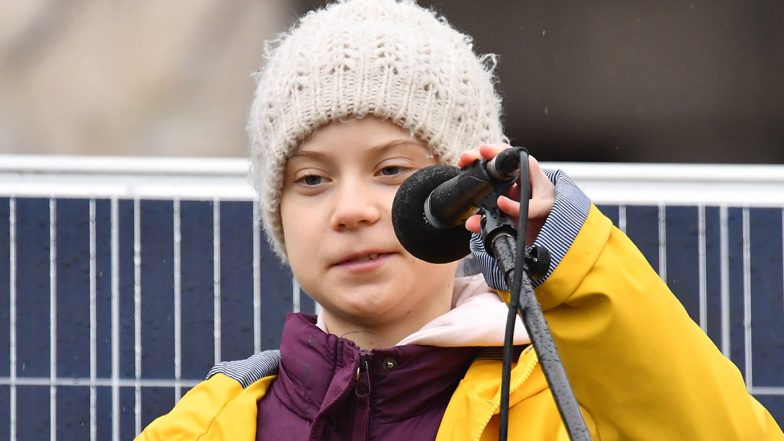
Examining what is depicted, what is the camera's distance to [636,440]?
1.75 m

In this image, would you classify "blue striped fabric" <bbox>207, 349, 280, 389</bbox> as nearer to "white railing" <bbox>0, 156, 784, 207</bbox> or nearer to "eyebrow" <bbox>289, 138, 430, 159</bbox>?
"eyebrow" <bbox>289, 138, 430, 159</bbox>

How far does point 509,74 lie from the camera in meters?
3.48

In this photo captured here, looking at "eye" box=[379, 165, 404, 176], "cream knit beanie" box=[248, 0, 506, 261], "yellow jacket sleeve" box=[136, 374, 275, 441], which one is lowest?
"yellow jacket sleeve" box=[136, 374, 275, 441]

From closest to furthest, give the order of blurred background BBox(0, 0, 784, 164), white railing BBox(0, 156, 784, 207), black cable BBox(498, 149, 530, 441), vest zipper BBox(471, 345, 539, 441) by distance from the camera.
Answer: black cable BBox(498, 149, 530, 441), vest zipper BBox(471, 345, 539, 441), white railing BBox(0, 156, 784, 207), blurred background BBox(0, 0, 784, 164)

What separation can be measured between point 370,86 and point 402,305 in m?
0.36

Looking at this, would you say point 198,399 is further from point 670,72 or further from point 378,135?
point 670,72

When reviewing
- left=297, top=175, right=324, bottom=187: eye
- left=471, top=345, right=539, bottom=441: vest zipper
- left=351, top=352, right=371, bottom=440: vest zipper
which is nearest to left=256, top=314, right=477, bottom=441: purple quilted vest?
left=351, top=352, right=371, bottom=440: vest zipper

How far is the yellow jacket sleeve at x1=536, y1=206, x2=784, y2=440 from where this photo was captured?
5.41ft

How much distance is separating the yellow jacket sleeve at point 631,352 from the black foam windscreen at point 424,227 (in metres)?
0.16

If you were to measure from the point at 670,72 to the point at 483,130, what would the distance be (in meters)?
1.34

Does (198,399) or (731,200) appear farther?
(731,200)

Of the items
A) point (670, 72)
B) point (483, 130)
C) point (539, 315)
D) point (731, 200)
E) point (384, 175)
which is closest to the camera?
point (539, 315)

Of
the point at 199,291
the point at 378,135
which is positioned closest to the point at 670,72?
the point at 199,291

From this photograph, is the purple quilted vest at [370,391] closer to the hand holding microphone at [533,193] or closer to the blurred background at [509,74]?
the hand holding microphone at [533,193]
